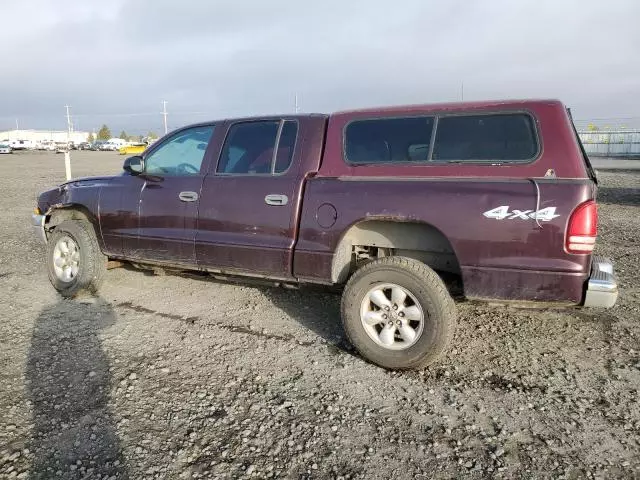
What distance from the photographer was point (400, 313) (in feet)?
11.0

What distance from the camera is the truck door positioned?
373 centimetres

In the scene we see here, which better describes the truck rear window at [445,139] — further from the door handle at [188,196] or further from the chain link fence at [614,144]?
the chain link fence at [614,144]

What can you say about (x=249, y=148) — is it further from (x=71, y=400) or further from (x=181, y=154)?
(x=71, y=400)

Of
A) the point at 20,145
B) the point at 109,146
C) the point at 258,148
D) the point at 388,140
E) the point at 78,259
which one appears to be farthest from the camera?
the point at 109,146

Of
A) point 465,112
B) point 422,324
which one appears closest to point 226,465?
point 422,324

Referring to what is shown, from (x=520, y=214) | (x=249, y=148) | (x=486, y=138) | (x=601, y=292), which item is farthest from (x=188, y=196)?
(x=601, y=292)

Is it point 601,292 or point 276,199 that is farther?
point 276,199

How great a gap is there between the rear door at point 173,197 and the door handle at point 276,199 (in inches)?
31.1

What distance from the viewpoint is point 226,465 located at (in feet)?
7.79

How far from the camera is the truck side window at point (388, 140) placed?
3439 mm

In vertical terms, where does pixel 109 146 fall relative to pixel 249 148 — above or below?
above

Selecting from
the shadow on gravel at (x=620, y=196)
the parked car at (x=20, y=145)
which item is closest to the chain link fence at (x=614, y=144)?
the shadow on gravel at (x=620, y=196)

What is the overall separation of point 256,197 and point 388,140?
118 centimetres

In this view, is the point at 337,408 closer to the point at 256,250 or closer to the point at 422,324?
the point at 422,324
